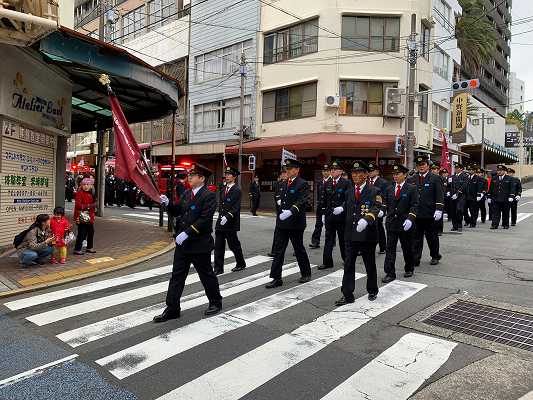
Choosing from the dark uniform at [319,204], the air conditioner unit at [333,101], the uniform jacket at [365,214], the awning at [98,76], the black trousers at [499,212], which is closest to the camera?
the uniform jacket at [365,214]

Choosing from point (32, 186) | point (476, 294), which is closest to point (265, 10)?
point (32, 186)

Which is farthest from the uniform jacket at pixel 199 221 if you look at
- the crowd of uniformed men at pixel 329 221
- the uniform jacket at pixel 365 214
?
the uniform jacket at pixel 365 214

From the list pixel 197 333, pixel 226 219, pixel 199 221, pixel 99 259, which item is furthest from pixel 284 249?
pixel 99 259

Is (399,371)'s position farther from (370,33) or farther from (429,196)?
(370,33)

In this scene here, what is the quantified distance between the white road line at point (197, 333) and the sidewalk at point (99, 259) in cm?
334

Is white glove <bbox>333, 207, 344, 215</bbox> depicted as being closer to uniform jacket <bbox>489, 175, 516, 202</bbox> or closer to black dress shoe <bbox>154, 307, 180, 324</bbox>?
black dress shoe <bbox>154, 307, 180, 324</bbox>

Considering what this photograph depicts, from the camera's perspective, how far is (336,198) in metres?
8.91

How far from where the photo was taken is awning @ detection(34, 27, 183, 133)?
8.16 metres

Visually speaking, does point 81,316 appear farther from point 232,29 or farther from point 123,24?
point 123,24

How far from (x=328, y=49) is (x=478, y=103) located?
2390 centimetres

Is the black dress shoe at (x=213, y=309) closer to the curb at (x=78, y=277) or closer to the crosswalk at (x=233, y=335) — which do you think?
the crosswalk at (x=233, y=335)

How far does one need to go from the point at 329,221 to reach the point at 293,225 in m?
1.81

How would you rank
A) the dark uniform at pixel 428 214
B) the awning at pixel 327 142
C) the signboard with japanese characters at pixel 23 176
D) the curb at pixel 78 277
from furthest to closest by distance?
the awning at pixel 327 142 → the signboard with japanese characters at pixel 23 176 → the dark uniform at pixel 428 214 → the curb at pixel 78 277

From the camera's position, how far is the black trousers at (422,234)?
8.57 m
